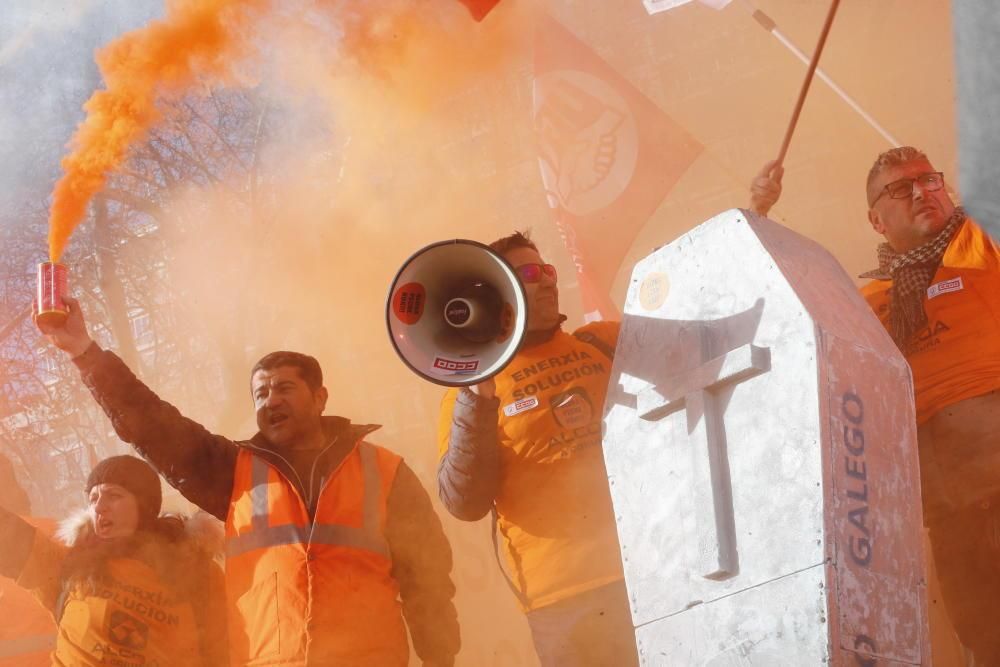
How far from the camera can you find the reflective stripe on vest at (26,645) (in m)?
5.24

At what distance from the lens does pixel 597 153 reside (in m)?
6.97

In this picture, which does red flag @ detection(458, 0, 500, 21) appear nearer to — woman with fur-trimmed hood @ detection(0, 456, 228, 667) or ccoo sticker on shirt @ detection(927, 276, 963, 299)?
woman with fur-trimmed hood @ detection(0, 456, 228, 667)

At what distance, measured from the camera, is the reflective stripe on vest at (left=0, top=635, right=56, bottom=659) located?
5.24m

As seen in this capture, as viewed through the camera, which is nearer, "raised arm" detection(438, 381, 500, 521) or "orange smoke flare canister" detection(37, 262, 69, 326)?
"raised arm" detection(438, 381, 500, 521)

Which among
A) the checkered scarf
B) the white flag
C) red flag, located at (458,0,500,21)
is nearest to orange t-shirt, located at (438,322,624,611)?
the checkered scarf

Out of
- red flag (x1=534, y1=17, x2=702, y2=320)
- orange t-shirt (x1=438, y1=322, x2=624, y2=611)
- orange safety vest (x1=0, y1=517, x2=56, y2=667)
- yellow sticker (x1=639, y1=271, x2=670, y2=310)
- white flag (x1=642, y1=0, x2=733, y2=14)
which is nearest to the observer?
yellow sticker (x1=639, y1=271, x2=670, y2=310)

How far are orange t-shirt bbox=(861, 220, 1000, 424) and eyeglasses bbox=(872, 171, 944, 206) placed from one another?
205 mm

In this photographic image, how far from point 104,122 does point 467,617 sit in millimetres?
3733

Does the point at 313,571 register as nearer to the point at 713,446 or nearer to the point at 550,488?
the point at 550,488

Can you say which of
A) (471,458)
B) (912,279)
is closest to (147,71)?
(471,458)

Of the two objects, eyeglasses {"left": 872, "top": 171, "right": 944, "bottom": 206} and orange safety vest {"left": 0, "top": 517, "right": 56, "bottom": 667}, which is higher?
eyeglasses {"left": 872, "top": 171, "right": 944, "bottom": 206}

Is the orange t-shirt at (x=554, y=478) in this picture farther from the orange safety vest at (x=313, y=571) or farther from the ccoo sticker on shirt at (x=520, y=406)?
the orange safety vest at (x=313, y=571)

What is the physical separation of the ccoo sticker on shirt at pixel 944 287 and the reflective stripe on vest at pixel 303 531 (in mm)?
2087

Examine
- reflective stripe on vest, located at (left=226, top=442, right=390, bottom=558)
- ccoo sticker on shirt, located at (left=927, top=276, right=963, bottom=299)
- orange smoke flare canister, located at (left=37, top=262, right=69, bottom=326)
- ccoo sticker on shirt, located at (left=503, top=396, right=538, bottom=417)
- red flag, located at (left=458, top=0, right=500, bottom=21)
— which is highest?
red flag, located at (left=458, top=0, right=500, bottom=21)
